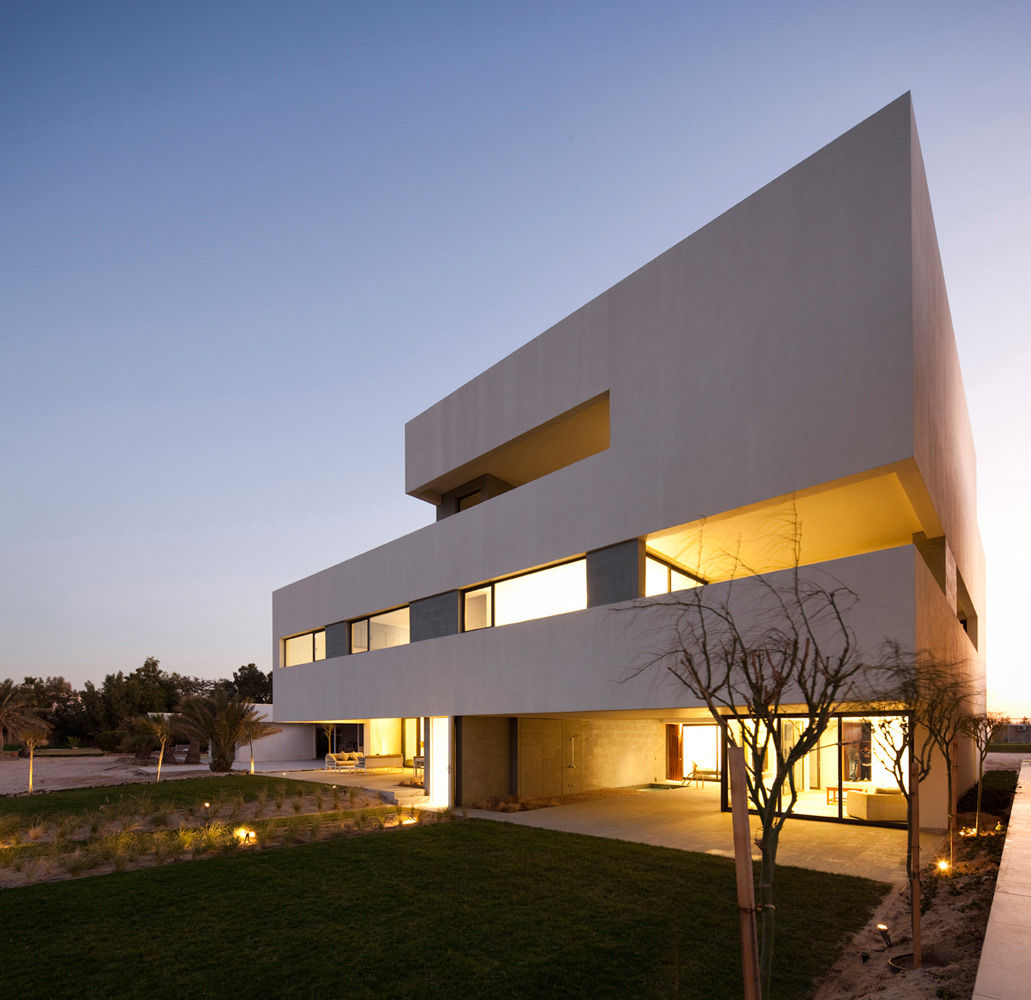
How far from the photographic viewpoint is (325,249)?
2861 centimetres

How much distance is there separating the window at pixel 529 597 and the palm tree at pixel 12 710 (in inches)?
1419

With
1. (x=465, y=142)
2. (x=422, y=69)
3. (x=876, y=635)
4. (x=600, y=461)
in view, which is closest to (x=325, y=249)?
(x=465, y=142)

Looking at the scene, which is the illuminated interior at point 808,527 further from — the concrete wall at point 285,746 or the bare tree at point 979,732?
the concrete wall at point 285,746

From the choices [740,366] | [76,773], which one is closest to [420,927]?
[740,366]

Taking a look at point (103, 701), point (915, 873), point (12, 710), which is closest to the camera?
point (915, 873)

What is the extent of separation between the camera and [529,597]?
17109 millimetres

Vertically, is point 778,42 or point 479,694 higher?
point 778,42

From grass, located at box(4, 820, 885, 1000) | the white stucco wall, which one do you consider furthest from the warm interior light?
grass, located at box(4, 820, 885, 1000)

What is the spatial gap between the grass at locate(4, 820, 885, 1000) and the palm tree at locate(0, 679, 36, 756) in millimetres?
40561

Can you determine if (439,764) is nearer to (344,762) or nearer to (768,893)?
(344,762)

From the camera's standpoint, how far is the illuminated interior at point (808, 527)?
11.7 meters

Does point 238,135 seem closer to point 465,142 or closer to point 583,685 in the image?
point 465,142

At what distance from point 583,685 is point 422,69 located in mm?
13801

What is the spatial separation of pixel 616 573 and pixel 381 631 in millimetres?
11636
